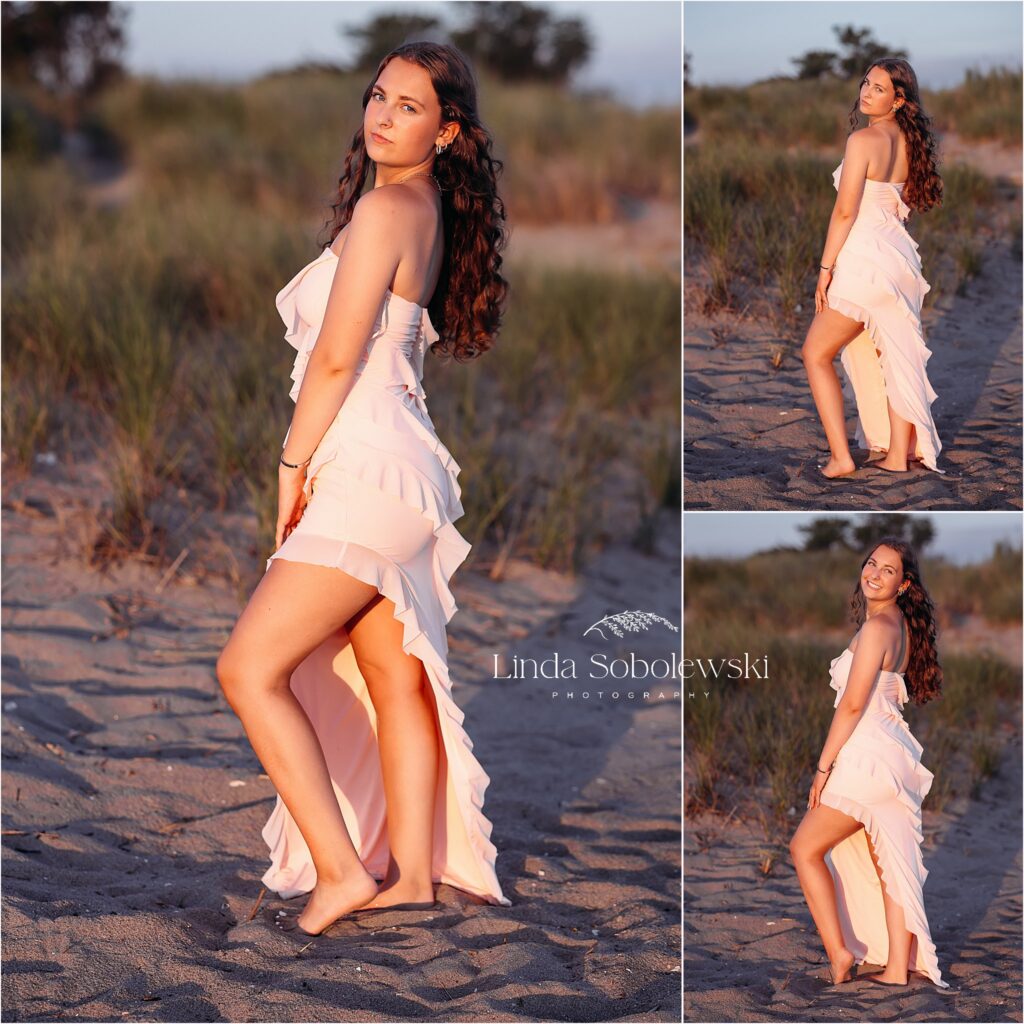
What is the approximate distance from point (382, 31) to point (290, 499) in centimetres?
1880

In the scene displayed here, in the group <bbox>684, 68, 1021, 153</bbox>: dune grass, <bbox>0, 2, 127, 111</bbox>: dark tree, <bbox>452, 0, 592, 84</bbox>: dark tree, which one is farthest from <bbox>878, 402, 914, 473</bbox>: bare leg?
<bbox>452, 0, 592, 84</bbox>: dark tree

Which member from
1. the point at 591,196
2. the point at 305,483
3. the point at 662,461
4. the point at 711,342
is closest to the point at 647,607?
the point at 662,461

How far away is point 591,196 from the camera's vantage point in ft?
42.2

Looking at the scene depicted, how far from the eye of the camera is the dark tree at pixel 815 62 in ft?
10.5

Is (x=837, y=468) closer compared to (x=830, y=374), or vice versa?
(x=837, y=468)

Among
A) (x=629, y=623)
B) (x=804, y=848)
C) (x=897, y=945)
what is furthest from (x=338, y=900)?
(x=629, y=623)

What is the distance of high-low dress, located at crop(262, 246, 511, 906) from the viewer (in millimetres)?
3129

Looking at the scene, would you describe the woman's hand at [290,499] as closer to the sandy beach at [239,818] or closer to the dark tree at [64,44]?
the sandy beach at [239,818]

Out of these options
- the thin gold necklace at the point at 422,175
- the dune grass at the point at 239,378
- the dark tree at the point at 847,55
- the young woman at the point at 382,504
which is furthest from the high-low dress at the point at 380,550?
the dune grass at the point at 239,378

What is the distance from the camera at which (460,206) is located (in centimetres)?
336

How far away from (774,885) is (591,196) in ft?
32.8

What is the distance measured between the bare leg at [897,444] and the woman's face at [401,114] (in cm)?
137

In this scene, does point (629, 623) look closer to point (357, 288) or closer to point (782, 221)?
point (782, 221)

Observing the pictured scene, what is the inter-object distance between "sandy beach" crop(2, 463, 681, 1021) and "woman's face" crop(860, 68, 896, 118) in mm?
2255
